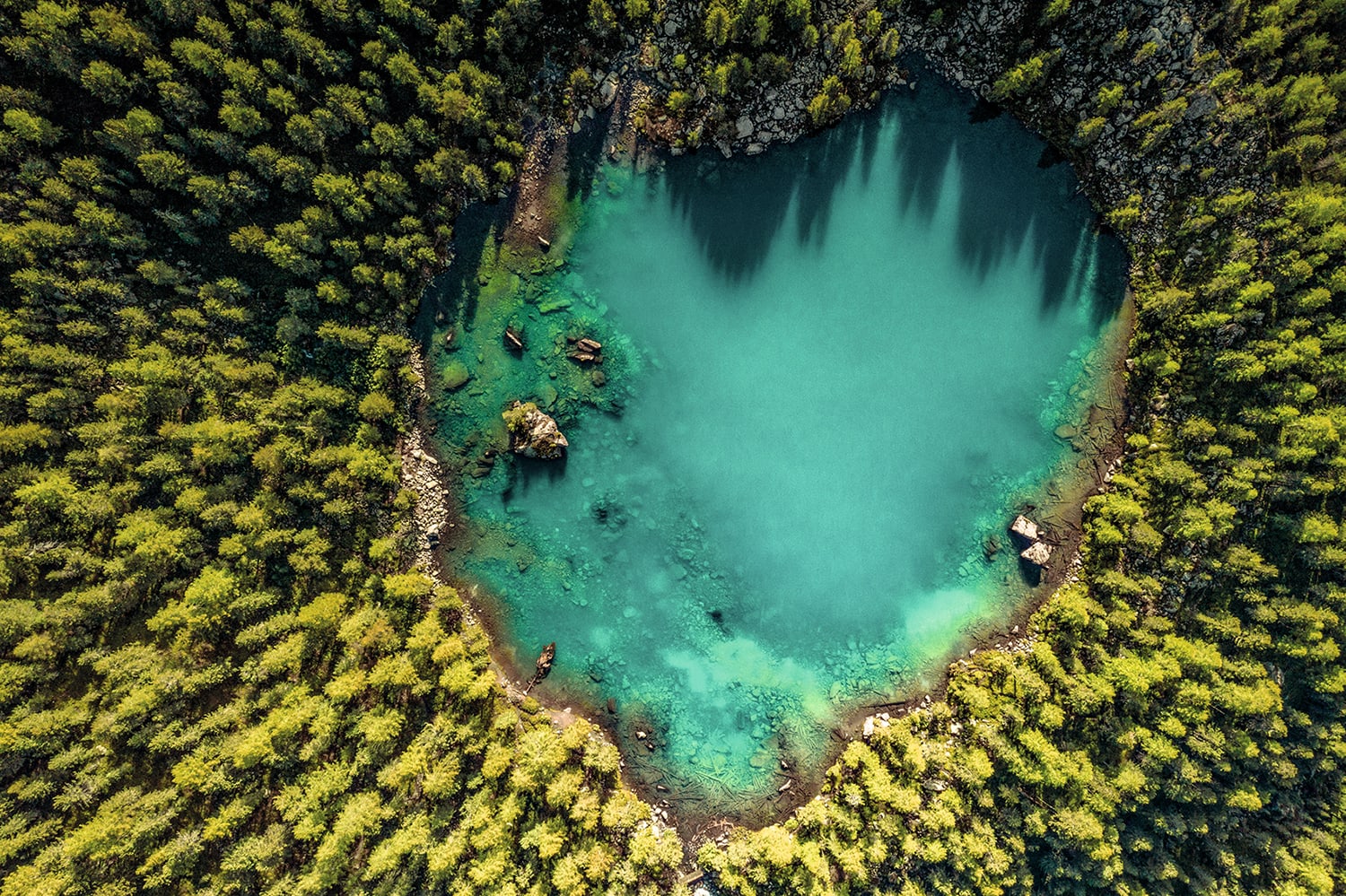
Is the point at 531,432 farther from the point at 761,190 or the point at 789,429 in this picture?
the point at 761,190

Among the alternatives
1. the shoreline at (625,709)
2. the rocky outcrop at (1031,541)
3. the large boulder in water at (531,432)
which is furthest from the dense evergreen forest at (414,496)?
the large boulder in water at (531,432)

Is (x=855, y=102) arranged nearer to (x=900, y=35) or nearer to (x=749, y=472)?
(x=900, y=35)

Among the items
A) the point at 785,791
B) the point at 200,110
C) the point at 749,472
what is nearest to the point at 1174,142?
the point at 749,472

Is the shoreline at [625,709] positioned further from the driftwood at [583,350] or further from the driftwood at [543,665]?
the driftwood at [583,350]

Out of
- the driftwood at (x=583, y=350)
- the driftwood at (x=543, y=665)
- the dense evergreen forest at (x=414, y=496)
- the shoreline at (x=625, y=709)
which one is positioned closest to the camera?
the dense evergreen forest at (x=414, y=496)

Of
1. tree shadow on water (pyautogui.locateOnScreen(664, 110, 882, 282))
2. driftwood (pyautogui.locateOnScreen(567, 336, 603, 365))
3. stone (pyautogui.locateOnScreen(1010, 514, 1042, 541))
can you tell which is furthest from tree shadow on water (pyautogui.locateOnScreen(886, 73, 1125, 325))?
driftwood (pyautogui.locateOnScreen(567, 336, 603, 365))

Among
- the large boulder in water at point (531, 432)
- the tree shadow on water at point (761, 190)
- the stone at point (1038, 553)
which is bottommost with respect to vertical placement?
the stone at point (1038, 553)
